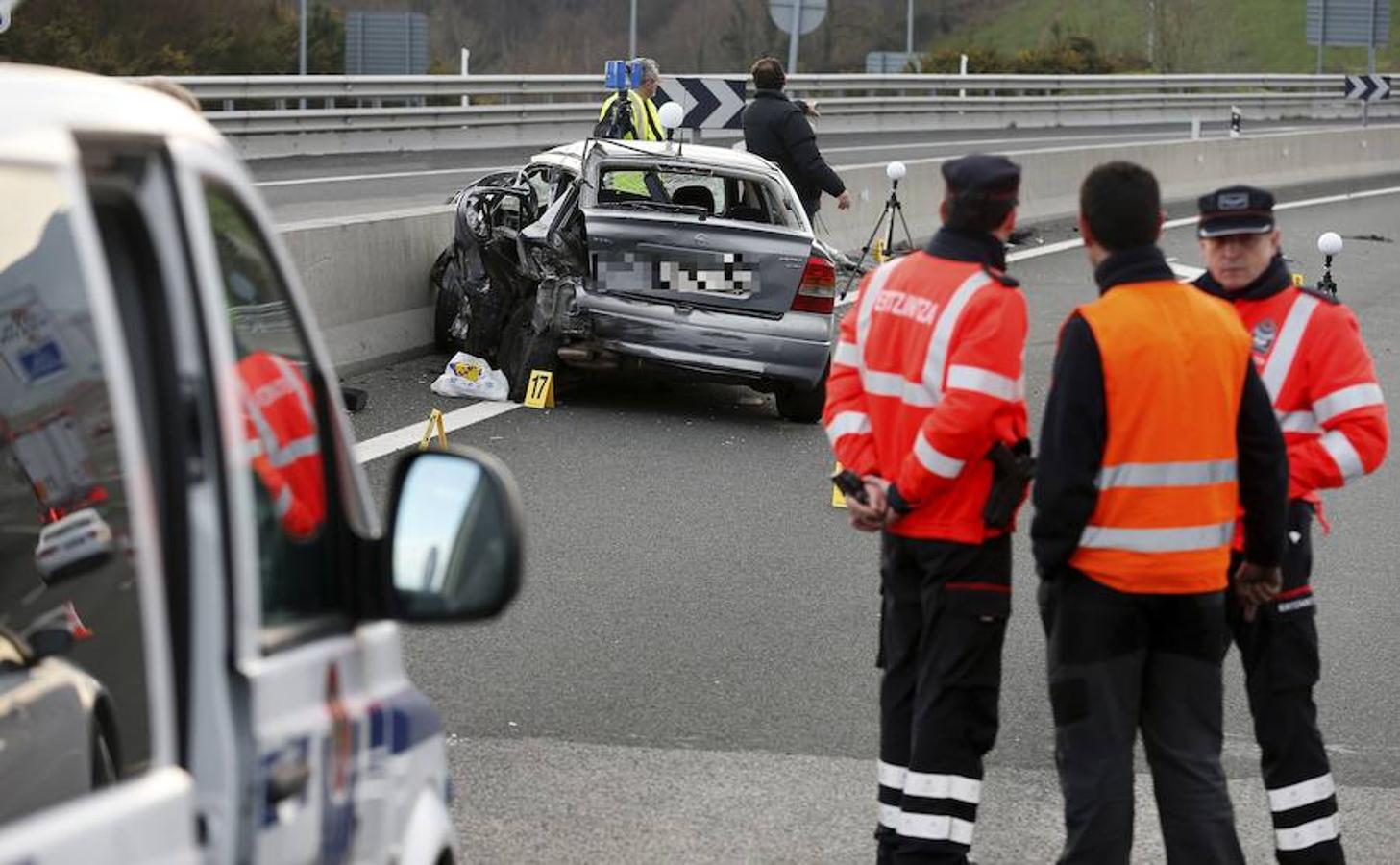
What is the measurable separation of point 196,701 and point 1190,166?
1188 inches

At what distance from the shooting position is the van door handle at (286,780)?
9.34 feet

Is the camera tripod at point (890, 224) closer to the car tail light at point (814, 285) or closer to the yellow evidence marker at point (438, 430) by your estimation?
the car tail light at point (814, 285)

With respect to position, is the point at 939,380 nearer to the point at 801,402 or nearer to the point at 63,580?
the point at 63,580

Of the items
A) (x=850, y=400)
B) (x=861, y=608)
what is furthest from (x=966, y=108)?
(x=850, y=400)

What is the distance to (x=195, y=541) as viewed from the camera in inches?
107

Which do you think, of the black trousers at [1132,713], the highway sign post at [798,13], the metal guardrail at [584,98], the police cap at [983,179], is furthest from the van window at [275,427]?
the highway sign post at [798,13]

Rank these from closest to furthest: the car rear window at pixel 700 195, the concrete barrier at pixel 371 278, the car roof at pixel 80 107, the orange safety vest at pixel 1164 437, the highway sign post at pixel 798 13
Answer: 1. the car roof at pixel 80 107
2. the orange safety vest at pixel 1164 437
3. the car rear window at pixel 700 195
4. the concrete barrier at pixel 371 278
5. the highway sign post at pixel 798 13

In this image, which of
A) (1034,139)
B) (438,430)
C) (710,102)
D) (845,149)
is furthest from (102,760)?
(1034,139)

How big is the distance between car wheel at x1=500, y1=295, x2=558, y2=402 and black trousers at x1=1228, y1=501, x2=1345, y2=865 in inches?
305

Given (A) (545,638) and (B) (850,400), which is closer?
(B) (850,400)

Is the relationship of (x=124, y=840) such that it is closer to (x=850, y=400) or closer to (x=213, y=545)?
(x=213, y=545)

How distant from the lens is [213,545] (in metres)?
2.71

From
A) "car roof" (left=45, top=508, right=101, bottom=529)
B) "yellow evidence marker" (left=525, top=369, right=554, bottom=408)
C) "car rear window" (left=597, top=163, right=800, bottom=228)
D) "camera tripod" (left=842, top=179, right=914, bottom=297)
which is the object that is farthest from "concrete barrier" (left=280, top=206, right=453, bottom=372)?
"car roof" (left=45, top=508, right=101, bottom=529)

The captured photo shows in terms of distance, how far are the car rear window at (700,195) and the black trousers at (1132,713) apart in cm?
821
